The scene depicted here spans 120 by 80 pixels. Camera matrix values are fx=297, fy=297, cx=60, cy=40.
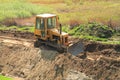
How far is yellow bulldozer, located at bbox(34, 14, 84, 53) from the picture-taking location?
71.7 ft

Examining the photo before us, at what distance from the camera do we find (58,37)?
2217 centimetres

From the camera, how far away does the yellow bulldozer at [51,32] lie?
861 inches

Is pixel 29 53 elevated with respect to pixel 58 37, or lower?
lower

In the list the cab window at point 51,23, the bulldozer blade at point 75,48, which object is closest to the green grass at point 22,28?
the cab window at point 51,23

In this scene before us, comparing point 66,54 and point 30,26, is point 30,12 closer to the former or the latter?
point 30,26

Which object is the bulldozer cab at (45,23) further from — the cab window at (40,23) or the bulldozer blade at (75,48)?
the bulldozer blade at (75,48)

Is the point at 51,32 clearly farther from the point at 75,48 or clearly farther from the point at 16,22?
the point at 16,22

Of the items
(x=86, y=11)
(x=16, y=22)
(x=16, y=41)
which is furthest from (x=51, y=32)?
(x=86, y=11)

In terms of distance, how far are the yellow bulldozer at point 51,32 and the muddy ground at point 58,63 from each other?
0.57m

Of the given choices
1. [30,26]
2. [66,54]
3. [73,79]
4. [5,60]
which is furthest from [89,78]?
[30,26]

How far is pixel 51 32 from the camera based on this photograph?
882 inches

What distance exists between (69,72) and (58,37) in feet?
11.0

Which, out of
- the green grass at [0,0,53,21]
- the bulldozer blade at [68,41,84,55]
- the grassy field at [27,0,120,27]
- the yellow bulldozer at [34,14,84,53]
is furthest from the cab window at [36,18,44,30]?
the green grass at [0,0,53,21]

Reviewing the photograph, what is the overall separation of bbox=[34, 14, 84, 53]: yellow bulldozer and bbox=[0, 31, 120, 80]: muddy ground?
57 cm
